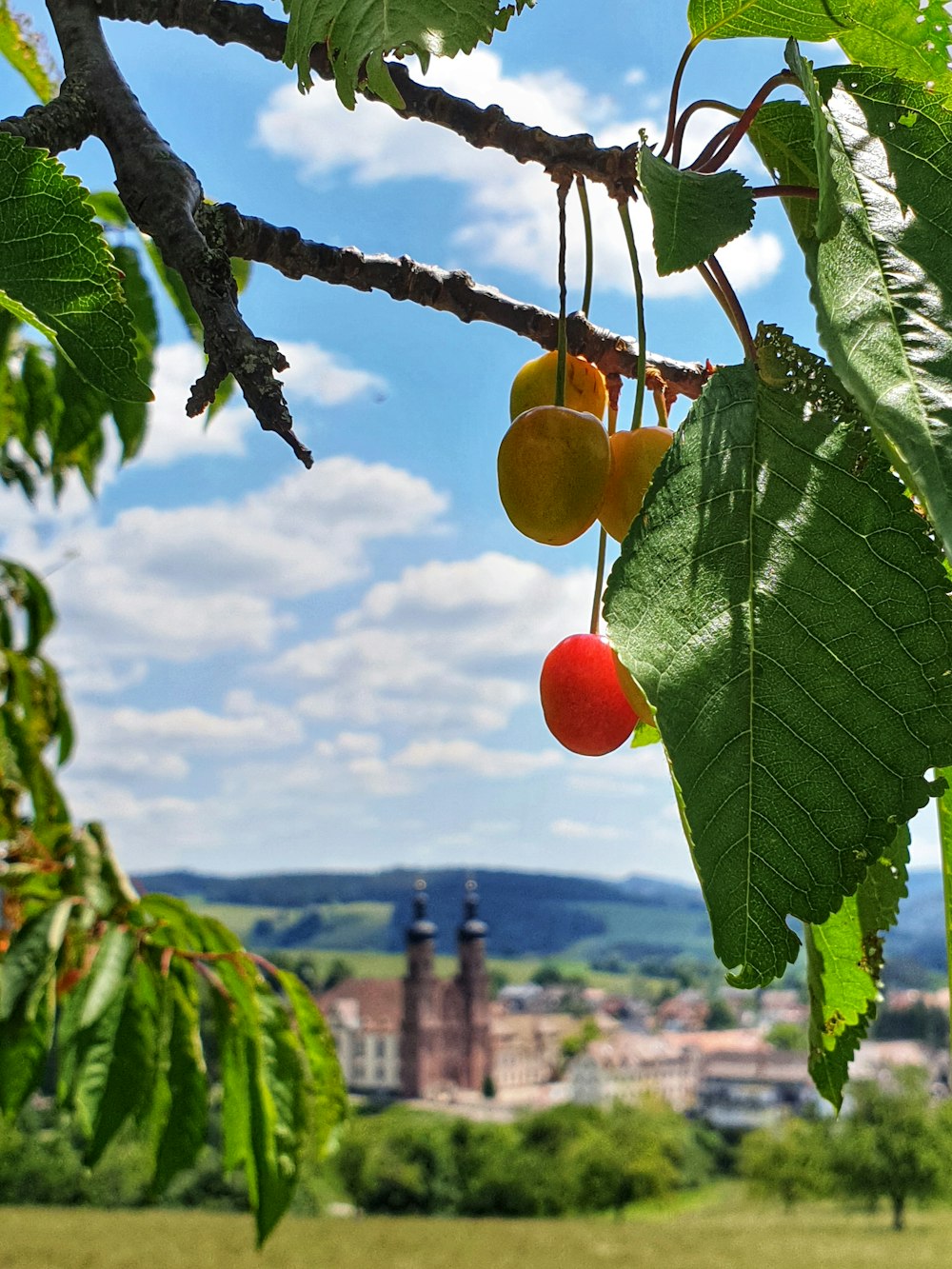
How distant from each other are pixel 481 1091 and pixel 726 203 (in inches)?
1420

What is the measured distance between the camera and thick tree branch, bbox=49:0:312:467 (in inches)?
13.4

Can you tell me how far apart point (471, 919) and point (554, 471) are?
117ft

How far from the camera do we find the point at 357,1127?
26.2 meters

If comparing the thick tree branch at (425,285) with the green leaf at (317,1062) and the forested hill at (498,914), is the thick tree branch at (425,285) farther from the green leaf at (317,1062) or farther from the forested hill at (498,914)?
the forested hill at (498,914)

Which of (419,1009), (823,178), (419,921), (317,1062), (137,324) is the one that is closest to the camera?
(823,178)

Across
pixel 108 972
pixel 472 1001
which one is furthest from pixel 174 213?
pixel 472 1001

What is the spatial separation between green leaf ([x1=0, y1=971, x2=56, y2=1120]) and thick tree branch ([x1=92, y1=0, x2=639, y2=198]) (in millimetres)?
908

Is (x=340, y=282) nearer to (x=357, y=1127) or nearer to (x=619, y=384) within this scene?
(x=619, y=384)

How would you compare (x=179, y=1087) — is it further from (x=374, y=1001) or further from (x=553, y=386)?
(x=374, y=1001)

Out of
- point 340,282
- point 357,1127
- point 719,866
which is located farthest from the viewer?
point 357,1127

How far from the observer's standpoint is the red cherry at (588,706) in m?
0.49

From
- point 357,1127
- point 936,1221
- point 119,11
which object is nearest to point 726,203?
point 119,11

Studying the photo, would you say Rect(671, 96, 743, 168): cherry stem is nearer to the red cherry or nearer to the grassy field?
the red cherry

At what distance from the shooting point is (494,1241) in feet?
96.0
